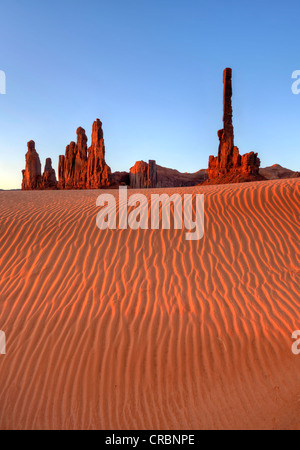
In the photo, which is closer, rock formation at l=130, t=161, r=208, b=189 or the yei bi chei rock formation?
rock formation at l=130, t=161, r=208, b=189

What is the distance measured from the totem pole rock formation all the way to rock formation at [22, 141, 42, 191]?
3812cm

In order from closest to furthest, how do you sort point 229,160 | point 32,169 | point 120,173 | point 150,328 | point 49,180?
point 150,328, point 229,160, point 120,173, point 49,180, point 32,169

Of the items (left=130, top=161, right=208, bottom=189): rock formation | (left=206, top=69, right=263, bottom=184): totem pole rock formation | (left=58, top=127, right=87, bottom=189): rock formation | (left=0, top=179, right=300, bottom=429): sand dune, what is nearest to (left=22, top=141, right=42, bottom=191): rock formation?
(left=58, top=127, right=87, bottom=189): rock formation

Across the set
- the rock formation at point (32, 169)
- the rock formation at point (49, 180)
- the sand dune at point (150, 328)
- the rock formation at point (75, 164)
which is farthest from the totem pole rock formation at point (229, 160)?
the rock formation at point (32, 169)

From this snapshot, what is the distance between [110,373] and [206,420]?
46.4 inches

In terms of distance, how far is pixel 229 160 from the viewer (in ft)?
99.7

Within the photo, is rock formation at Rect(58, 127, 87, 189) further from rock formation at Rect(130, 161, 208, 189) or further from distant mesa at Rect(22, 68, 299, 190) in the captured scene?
rock formation at Rect(130, 161, 208, 189)

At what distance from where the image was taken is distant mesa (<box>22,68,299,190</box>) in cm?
2948

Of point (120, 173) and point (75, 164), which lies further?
point (75, 164)

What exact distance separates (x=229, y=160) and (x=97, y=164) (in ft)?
83.3

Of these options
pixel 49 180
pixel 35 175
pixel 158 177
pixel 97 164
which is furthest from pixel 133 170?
pixel 35 175

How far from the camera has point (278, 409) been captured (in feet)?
8.82

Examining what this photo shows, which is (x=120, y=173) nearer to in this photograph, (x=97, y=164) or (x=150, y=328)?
(x=97, y=164)

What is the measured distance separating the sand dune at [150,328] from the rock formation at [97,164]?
4111cm
